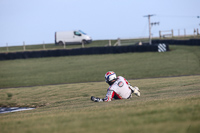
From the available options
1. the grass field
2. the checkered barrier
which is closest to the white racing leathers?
the grass field

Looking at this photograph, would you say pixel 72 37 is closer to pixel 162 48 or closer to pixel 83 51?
pixel 83 51

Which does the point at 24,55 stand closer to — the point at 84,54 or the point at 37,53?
the point at 37,53

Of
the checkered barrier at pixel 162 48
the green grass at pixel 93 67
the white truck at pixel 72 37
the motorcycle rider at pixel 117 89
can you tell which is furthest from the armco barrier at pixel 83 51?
the motorcycle rider at pixel 117 89

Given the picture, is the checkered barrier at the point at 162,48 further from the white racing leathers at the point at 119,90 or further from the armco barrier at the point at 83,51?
the white racing leathers at the point at 119,90

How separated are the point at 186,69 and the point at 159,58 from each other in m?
5.31

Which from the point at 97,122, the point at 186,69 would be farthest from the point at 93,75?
the point at 97,122

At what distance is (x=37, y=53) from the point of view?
109ft

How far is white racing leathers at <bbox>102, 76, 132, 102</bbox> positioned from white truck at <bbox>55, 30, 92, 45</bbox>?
3809cm

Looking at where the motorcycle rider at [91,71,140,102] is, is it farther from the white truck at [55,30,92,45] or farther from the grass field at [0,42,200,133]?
the white truck at [55,30,92,45]

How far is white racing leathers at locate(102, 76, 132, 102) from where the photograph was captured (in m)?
9.20

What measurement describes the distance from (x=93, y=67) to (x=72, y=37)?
70.6 ft

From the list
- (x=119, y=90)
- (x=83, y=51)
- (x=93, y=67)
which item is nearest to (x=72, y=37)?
(x=83, y=51)

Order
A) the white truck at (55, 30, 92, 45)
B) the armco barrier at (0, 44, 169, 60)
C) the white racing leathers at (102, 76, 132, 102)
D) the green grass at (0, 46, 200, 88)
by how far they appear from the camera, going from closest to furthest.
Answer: the white racing leathers at (102, 76, 132, 102)
the green grass at (0, 46, 200, 88)
the armco barrier at (0, 44, 169, 60)
the white truck at (55, 30, 92, 45)

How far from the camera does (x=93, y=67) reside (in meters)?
26.4
